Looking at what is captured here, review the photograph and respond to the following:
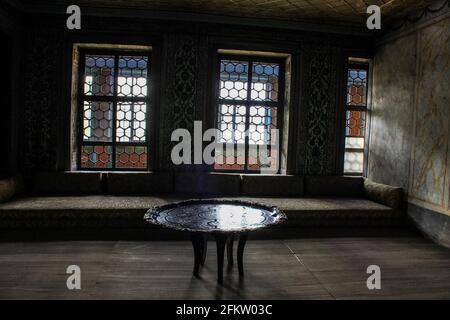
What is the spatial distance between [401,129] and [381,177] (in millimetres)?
856

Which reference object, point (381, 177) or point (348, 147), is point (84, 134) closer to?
point (348, 147)

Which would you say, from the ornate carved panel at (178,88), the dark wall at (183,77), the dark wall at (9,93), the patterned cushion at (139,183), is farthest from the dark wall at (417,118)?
the dark wall at (9,93)

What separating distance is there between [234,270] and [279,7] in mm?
3693

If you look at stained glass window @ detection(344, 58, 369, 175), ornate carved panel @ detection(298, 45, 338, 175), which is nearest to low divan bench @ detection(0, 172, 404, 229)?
ornate carved panel @ detection(298, 45, 338, 175)

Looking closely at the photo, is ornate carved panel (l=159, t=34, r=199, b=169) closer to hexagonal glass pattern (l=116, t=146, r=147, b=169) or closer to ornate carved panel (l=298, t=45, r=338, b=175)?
hexagonal glass pattern (l=116, t=146, r=147, b=169)

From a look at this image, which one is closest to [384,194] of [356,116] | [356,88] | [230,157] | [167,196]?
[356,116]

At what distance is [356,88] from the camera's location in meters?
6.00

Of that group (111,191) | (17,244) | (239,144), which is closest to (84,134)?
(111,191)

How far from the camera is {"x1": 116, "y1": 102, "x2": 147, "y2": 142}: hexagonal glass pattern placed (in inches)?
219

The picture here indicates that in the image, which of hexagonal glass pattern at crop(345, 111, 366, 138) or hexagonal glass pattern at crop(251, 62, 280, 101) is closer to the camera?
hexagonal glass pattern at crop(251, 62, 280, 101)

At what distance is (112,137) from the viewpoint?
5.57 m

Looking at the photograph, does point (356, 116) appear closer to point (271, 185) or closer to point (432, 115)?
point (432, 115)

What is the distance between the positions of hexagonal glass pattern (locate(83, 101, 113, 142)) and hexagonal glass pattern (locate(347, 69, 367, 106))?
409 cm

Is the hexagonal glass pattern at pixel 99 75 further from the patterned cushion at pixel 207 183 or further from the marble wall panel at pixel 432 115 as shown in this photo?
the marble wall panel at pixel 432 115
